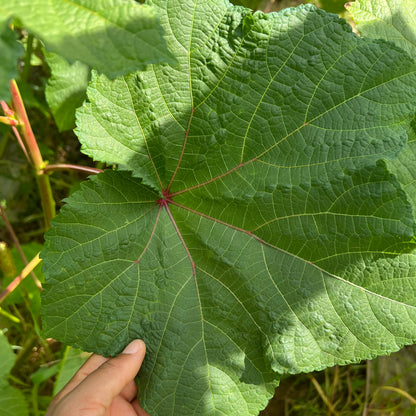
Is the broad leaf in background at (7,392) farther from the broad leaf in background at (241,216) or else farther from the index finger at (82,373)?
the broad leaf in background at (241,216)

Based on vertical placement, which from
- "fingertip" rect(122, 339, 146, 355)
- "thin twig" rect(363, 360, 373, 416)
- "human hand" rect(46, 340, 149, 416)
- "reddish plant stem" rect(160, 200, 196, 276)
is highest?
"reddish plant stem" rect(160, 200, 196, 276)

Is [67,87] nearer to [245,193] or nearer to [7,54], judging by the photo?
[245,193]

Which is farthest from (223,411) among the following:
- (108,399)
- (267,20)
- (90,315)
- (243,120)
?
(267,20)

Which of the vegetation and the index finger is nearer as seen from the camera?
the vegetation

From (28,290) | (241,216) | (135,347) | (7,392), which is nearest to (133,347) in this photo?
(135,347)

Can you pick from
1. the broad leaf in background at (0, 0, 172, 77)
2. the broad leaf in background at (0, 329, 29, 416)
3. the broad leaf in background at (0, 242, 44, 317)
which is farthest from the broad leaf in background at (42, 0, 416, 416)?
the broad leaf in background at (0, 242, 44, 317)

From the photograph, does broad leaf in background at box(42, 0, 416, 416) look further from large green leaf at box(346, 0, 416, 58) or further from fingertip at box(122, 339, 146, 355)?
large green leaf at box(346, 0, 416, 58)

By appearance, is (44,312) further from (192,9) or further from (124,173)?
(192,9)
